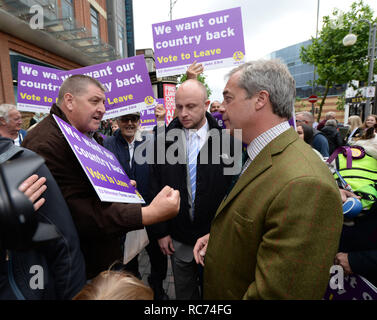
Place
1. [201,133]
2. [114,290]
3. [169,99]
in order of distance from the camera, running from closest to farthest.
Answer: [114,290], [201,133], [169,99]

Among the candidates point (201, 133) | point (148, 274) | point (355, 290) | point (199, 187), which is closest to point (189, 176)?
point (199, 187)

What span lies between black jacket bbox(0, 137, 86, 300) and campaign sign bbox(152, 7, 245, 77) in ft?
8.28

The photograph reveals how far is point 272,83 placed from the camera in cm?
116

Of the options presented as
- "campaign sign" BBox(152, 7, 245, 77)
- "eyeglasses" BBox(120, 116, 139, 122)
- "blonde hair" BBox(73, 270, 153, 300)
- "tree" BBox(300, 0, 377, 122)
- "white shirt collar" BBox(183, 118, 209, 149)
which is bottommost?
"blonde hair" BBox(73, 270, 153, 300)

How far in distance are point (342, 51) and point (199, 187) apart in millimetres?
19150

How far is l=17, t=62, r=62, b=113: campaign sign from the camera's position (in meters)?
3.62

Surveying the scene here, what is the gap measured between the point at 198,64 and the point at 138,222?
2401 mm

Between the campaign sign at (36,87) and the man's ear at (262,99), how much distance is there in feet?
12.8

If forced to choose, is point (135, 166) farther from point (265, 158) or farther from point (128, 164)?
point (265, 158)

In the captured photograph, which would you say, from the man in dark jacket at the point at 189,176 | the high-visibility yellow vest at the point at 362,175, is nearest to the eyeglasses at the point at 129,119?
the man in dark jacket at the point at 189,176

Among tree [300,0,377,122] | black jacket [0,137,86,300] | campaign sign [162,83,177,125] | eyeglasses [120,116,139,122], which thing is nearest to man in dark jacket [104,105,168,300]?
eyeglasses [120,116,139,122]

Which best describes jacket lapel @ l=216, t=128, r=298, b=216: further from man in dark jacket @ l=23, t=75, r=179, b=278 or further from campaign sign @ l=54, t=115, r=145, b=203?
campaign sign @ l=54, t=115, r=145, b=203

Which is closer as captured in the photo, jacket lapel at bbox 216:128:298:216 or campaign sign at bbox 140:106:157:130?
jacket lapel at bbox 216:128:298:216
